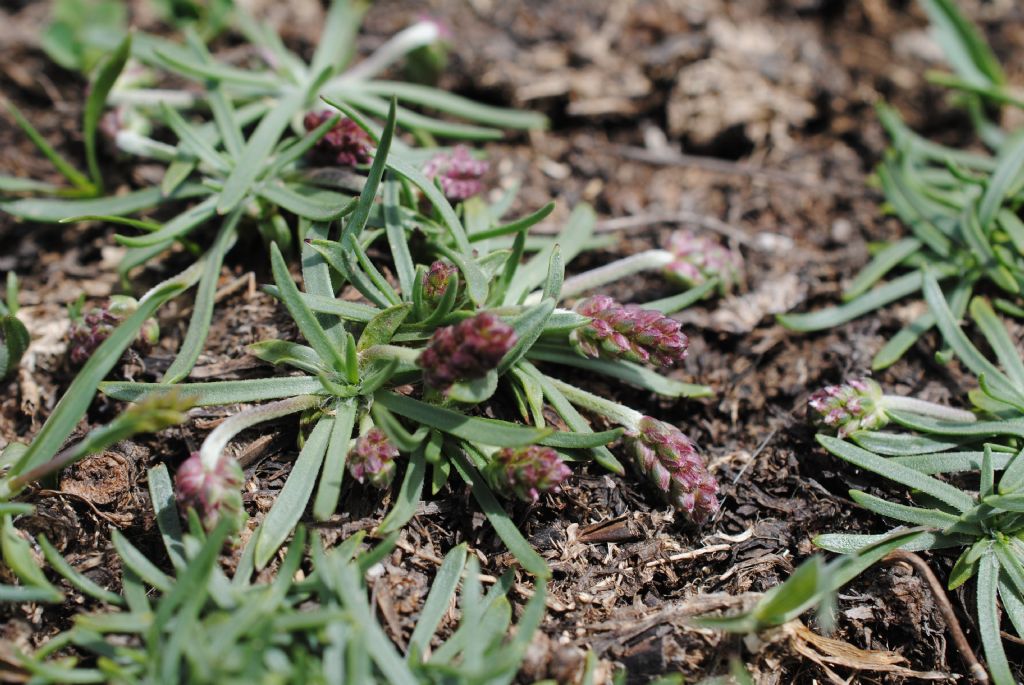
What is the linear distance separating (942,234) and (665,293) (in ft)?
4.53

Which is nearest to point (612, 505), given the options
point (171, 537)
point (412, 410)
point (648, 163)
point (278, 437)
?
point (412, 410)

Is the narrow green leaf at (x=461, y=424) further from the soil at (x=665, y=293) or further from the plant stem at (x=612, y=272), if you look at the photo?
the plant stem at (x=612, y=272)

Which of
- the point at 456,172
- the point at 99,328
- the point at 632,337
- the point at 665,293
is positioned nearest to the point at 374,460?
the point at 632,337

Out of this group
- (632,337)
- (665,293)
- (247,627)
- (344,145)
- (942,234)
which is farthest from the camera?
(942,234)

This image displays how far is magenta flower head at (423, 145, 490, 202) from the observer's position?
11.3 ft

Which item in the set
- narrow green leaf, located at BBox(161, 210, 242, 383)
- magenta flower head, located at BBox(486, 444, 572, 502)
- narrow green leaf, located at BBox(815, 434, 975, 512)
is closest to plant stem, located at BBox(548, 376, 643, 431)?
magenta flower head, located at BBox(486, 444, 572, 502)

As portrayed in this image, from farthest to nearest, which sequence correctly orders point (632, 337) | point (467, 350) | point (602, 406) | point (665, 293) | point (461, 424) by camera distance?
point (665, 293) < point (602, 406) < point (632, 337) < point (461, 424) < point (467, 350)

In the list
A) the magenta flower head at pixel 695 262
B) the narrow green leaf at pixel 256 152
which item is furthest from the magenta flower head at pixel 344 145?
the magenta flower head at pixel 695 262

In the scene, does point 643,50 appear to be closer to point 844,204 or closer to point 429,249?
point 844,204

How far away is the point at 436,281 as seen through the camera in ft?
9.27

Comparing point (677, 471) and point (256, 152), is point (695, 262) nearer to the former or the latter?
point (677, 471)

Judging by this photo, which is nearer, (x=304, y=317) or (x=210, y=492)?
(x=210, y=492)

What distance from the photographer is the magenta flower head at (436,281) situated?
111 inches

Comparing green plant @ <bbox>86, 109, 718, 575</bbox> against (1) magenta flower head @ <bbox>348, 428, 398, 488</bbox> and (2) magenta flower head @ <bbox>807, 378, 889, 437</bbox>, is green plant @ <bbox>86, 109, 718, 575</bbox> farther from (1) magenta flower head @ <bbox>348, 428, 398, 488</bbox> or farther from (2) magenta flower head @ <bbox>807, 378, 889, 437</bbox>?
(2) magenta flower head @ <bbox>807, 378, 889, 437</bbox>
